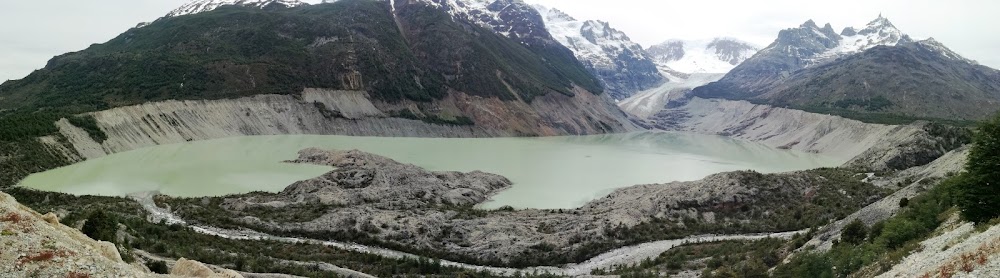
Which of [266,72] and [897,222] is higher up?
[266,72]

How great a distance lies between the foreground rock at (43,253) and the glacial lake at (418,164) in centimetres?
3746

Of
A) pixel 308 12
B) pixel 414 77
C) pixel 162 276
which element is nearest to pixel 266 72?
pixel 414 77

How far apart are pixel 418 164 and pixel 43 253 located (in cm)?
6229

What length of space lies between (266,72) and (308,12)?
2218 inches

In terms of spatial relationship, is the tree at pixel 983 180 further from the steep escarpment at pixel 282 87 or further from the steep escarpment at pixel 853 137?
the steep escarpment at pixel 282 87

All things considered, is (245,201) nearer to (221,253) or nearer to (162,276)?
(221,253)

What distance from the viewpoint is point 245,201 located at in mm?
44719

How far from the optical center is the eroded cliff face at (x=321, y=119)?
259 ft

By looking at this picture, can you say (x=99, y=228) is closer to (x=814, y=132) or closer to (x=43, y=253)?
(x=43, y=253)

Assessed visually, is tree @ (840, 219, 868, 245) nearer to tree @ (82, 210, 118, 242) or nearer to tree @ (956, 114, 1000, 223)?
tree @ (956, 114, 1000, 223)

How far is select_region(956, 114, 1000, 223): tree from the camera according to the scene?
1678 centimetres

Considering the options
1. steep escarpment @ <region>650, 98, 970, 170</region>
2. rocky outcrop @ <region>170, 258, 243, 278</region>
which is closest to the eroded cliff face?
steep escarpment @ <region>650, 98, 970, 170</region>

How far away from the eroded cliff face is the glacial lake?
3.18 meters

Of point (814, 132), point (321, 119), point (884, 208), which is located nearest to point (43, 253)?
point (884, 208)
